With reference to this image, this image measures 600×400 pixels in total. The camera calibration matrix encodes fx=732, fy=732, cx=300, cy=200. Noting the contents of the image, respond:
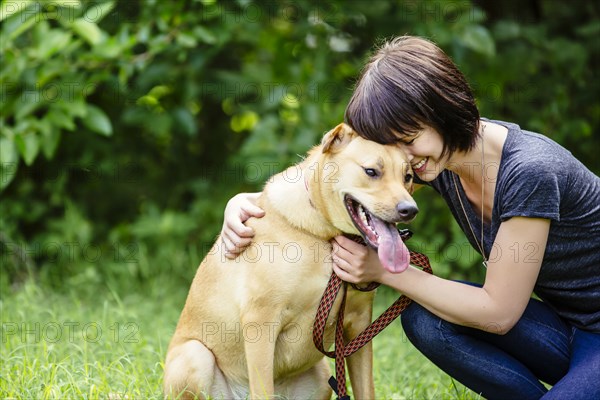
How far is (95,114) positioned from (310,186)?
2.19 m

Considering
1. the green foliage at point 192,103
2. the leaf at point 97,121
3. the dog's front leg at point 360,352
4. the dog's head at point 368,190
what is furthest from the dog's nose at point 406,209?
the leaf at point 97,121

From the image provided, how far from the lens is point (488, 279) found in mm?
2578

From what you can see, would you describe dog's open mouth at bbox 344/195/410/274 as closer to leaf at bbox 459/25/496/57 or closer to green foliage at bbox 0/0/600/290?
green foliage at bbox 0/0/600/290

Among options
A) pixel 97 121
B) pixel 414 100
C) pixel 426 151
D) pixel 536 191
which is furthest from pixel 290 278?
pixel 97 121

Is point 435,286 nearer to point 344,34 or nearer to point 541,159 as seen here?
point 541,159

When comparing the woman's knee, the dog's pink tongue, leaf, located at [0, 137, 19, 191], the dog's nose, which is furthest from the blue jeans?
leaf, located at [0, 137, 19, 191]

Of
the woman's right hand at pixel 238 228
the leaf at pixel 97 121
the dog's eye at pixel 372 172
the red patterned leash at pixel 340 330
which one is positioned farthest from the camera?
the leaf at pixel 97 121

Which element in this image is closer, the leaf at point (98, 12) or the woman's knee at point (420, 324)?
the woman's knee at point (420, 324)

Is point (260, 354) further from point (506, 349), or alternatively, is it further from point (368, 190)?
point (506, 349)

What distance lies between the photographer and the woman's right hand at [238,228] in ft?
9.05

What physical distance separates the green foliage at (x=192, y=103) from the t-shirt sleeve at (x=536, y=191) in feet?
7.77

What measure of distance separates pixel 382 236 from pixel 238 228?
579 mm

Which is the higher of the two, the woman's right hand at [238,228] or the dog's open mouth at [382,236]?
the dog's open mouth at [382,236]

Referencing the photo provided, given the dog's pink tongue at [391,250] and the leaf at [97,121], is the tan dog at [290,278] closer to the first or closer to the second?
the dog's pink tongue at [391,250]
